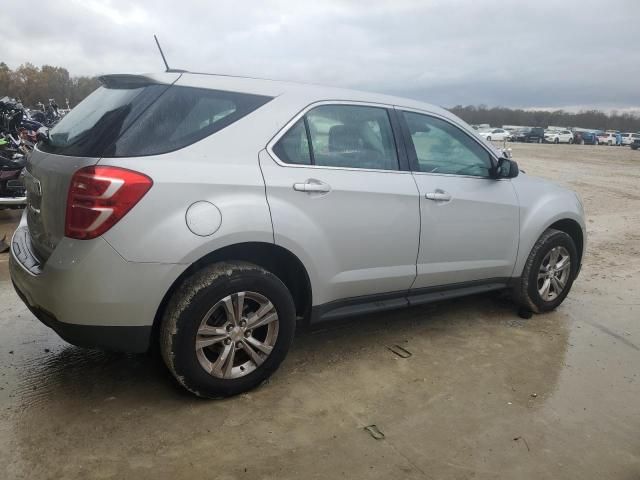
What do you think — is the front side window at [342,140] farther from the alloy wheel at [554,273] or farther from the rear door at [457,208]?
the alloy wheel at [554,273]

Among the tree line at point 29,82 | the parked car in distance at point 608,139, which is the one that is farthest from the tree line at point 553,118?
the tree line at point 29,82

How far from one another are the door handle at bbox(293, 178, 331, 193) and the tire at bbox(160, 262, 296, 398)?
Result: 50cm

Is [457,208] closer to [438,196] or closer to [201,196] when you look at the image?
[438,196]

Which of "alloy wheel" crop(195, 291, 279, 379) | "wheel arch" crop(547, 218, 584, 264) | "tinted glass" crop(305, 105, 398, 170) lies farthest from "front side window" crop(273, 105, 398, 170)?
"wheel arch" crop(547, 218, 584, 264)

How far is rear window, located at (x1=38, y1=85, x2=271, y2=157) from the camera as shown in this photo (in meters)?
2.71

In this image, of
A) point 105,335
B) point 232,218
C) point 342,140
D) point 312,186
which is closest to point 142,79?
point 232,218

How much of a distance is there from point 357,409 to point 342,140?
1.61 meters

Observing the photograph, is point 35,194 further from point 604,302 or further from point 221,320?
point 604,302

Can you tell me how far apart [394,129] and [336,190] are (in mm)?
763

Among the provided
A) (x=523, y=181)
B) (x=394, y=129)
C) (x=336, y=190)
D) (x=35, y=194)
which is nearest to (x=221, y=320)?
(x=336, y=190)

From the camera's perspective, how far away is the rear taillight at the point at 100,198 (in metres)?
2.57

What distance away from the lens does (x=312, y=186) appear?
3.12 m

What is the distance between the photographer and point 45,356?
3.52 meters

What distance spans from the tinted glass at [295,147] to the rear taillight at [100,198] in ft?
2.74
